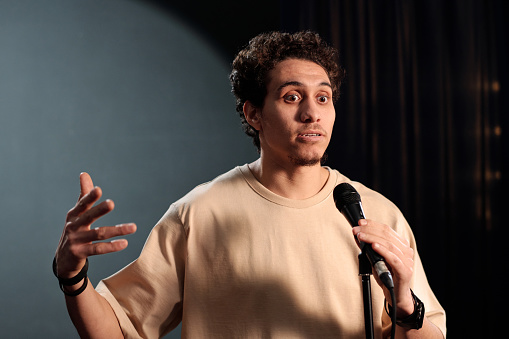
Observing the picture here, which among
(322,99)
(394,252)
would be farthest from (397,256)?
(322,99)

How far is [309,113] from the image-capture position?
156 cm

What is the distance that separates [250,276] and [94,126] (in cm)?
146

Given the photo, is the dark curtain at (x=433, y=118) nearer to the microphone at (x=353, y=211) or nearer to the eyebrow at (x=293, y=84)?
the eyebrow at (x=293, y=84)

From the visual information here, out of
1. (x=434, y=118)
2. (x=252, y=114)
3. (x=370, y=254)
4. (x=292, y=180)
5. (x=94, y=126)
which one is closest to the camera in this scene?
(x=370, y=254)

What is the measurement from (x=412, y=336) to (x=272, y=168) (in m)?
0.65

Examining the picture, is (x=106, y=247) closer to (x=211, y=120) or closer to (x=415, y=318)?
(x=415, y=318)

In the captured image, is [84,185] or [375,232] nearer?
[375,232]

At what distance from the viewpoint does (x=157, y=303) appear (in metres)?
1.56

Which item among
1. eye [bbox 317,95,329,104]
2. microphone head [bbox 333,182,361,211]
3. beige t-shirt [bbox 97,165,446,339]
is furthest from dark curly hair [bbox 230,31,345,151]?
microphone head [bbox 333,182,361,211]

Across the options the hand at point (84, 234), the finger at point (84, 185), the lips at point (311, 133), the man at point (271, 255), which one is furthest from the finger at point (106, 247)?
the lips at point (311, 133)

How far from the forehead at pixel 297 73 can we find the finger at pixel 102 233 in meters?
0.73

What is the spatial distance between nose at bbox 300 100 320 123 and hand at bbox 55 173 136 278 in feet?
2.13

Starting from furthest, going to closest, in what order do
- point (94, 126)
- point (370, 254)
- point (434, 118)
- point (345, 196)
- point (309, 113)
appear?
point (94, 126) < point (434, 118) < point (309, 113) < point (345, 196) < point (370, 254)

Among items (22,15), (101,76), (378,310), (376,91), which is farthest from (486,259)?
(22,15)
